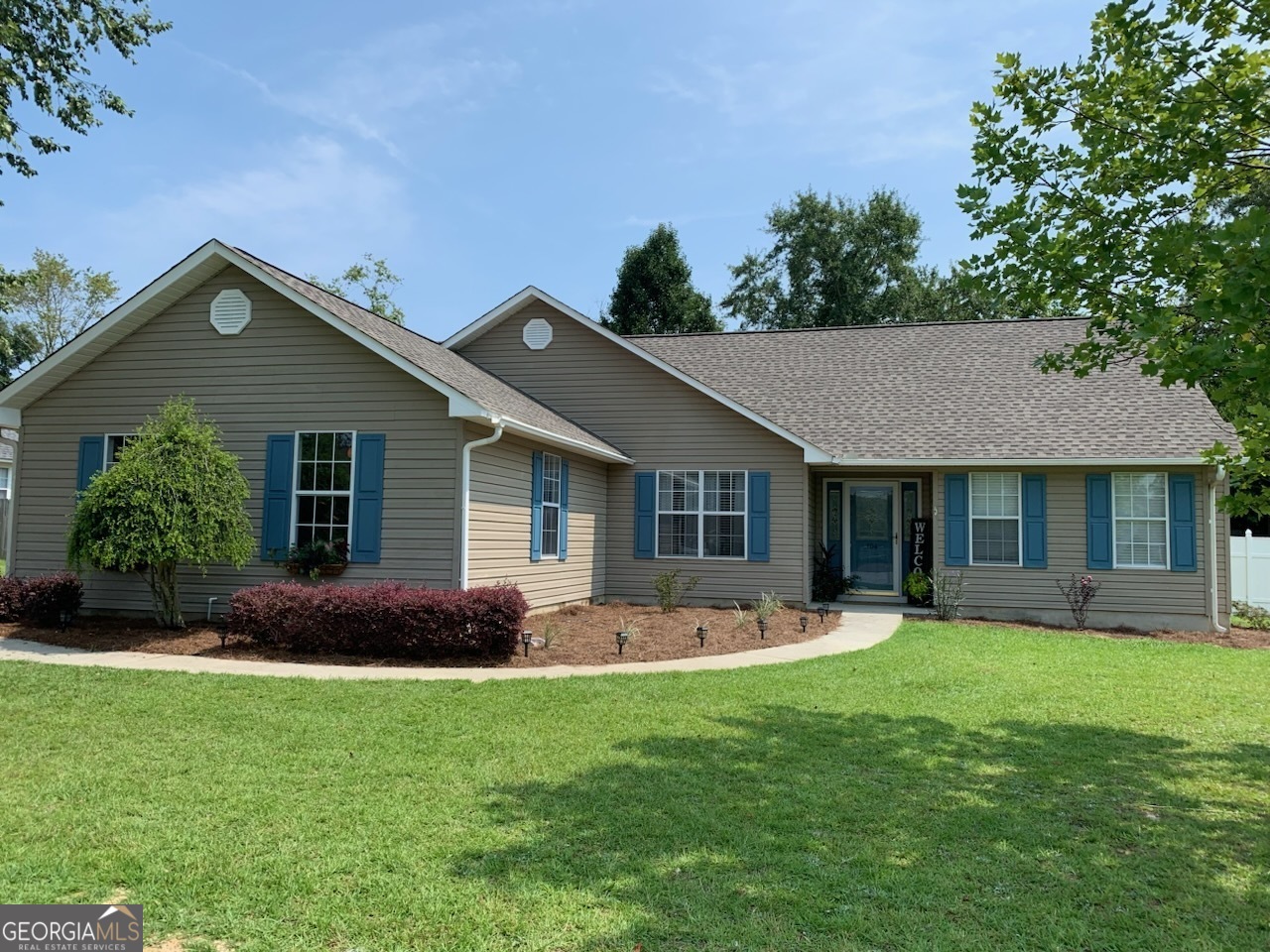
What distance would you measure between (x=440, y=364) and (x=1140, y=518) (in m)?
11.6

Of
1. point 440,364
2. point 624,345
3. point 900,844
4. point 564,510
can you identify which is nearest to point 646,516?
point 564,510

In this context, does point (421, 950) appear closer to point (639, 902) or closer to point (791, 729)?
point (639, 902)

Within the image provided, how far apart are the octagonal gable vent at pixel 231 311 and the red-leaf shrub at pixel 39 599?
3916 millimetres

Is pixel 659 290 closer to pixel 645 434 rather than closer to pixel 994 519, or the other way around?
pixel 645 434

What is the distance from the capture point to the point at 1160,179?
538 cm

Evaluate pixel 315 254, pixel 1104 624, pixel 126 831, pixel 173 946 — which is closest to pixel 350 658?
pixel 126 831

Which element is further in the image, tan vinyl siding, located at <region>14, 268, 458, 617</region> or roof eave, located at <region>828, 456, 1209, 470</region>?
roof eave, located at <region>828, 456, 1209, 470</region>

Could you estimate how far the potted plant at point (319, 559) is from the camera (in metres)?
10.6

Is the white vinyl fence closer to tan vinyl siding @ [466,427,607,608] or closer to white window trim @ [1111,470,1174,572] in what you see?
white window trim @ [1111,470,1174,572]

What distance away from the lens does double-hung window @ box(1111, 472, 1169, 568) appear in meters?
13.3

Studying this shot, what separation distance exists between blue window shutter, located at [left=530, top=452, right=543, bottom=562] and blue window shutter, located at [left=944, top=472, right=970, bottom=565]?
23.3 ft

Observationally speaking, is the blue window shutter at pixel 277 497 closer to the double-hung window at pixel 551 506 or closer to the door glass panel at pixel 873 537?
the double-hung window at pixel 551 506

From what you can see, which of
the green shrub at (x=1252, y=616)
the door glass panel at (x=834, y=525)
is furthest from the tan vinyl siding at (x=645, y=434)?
the green shrub at (x=1252, y=616)

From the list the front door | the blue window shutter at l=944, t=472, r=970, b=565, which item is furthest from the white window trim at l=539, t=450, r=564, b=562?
the blue window shutter at l=944, t=472, r=970, b=565
